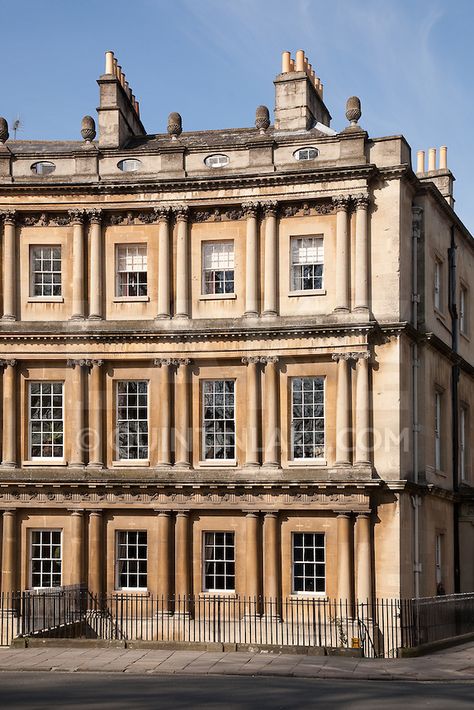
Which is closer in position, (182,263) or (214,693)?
(214,693)

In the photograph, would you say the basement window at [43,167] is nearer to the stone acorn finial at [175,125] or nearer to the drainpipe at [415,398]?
the stone acorn finial at [175,125]

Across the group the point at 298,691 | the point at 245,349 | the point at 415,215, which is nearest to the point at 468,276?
the point at 415,215

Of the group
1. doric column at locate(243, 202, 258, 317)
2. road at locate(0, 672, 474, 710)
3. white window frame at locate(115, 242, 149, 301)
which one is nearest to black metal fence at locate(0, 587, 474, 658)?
road at locate(0, 672, 474, 710)

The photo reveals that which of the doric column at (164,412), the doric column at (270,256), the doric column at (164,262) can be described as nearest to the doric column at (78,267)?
the doric column at (164,262)

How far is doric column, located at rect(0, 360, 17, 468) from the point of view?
33.3m

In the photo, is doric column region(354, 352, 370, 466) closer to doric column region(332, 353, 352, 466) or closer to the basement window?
doric column region(332, 353, 352, 466)

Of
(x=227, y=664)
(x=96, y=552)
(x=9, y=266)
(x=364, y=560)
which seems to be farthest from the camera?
(x=9, y=266)

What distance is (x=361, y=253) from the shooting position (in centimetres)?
3216

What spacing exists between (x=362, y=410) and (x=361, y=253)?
418 cm

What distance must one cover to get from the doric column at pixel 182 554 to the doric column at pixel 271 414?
8.74ft

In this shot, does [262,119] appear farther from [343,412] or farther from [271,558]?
[271,558]

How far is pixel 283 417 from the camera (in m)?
32.5

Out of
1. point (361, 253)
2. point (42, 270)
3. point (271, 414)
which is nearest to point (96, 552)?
point (271, 414)

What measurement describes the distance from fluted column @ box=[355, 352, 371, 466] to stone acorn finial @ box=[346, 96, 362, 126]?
6552 mm
